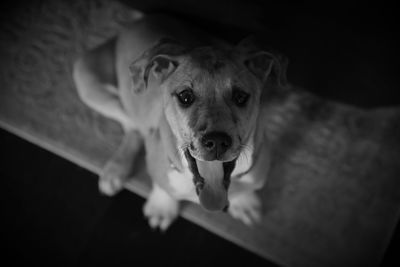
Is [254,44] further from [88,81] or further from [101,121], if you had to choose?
[101,121]

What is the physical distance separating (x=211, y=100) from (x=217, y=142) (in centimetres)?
29

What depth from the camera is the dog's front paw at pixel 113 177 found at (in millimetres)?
3148

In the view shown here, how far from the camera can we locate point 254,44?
240 centimetres

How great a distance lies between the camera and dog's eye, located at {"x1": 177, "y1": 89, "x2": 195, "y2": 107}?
218cm

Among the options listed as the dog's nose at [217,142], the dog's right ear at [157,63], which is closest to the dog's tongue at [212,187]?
the dog's nose at [217,142]

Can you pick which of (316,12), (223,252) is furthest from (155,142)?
(316,12)

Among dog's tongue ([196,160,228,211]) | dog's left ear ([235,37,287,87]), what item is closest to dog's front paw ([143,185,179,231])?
dog's tongue ([196,160,228,211])

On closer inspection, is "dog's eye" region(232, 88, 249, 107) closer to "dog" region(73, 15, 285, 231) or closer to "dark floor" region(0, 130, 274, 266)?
"dog" region(73, 15, 285, 231)

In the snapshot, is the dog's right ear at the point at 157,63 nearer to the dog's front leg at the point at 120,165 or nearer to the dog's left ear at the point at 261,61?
the dog's left ear at the point at 261,61

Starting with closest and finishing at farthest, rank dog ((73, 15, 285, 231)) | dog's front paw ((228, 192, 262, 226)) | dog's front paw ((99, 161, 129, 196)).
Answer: dog ((73, 15, 285, 231)) < dog's front paw ((228, 192, 262, 226)) < dog's front paw ((99, 161, 129, 196))

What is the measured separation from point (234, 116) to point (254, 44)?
57 cm

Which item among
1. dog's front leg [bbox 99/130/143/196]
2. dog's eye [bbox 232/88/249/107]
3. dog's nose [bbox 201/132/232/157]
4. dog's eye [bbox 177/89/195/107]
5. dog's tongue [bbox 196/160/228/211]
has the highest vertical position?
dog's eye [bbox 232/88/249/107]

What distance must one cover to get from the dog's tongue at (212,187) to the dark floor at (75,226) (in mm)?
966

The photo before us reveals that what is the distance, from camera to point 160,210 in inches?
121
